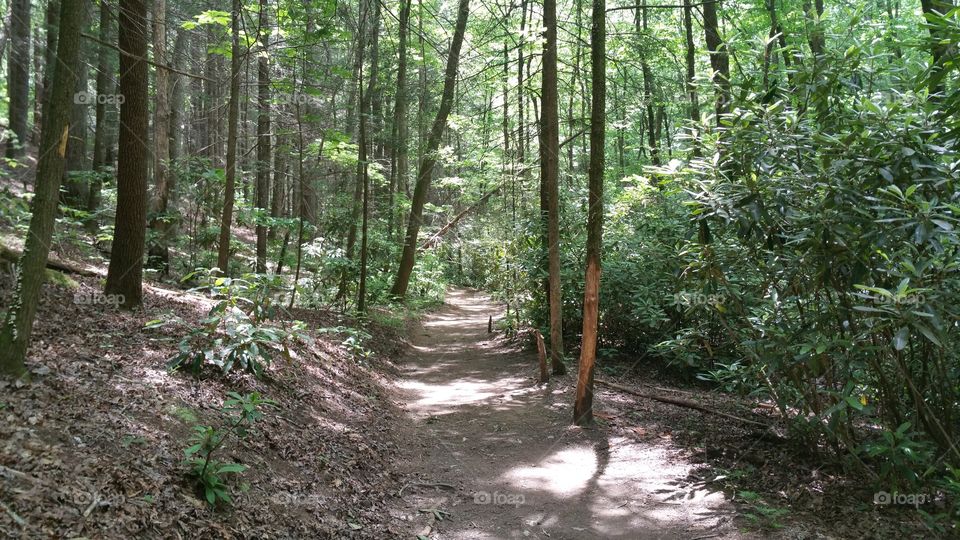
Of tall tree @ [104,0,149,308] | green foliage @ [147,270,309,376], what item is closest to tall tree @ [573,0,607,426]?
green foliage @ [147,270,309,376]

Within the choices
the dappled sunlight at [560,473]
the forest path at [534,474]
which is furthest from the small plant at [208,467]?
the dappled sunlight at [560,473]

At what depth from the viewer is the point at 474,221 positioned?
25812 mm

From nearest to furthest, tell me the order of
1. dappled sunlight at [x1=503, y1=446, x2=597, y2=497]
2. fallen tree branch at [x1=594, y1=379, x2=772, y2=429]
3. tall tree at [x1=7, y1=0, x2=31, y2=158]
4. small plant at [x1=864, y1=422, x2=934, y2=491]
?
small plant at [x1=864, y1=422, x2=934, y2=491] < dappled sunlight at [x1=503, y1=446, x2=597, y2=497] < fallen tree branch at [x1=594, y1=379, x2=772, y2=429] < tall tree at [x1=7, y1=0, x2=31, y2=158]

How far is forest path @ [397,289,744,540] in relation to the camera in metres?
5.28

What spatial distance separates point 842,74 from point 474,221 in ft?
67.0

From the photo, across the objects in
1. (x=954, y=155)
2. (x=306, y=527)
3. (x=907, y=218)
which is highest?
(x=954, y=155)

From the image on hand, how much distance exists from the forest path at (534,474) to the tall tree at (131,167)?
13.8 feet

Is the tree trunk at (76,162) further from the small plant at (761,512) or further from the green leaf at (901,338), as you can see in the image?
the green leaf at (901,338)

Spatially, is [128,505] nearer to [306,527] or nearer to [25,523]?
[25,523]

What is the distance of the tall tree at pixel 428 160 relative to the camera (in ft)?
52.5

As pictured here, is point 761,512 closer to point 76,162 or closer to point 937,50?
point 937,50

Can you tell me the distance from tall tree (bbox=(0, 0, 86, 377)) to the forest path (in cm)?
347

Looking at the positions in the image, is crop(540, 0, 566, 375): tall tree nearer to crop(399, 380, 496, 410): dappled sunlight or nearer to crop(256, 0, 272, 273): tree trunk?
crop(399, 380, 496, 410): dappled sunlight

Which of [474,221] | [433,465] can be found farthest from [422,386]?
[474,221]
